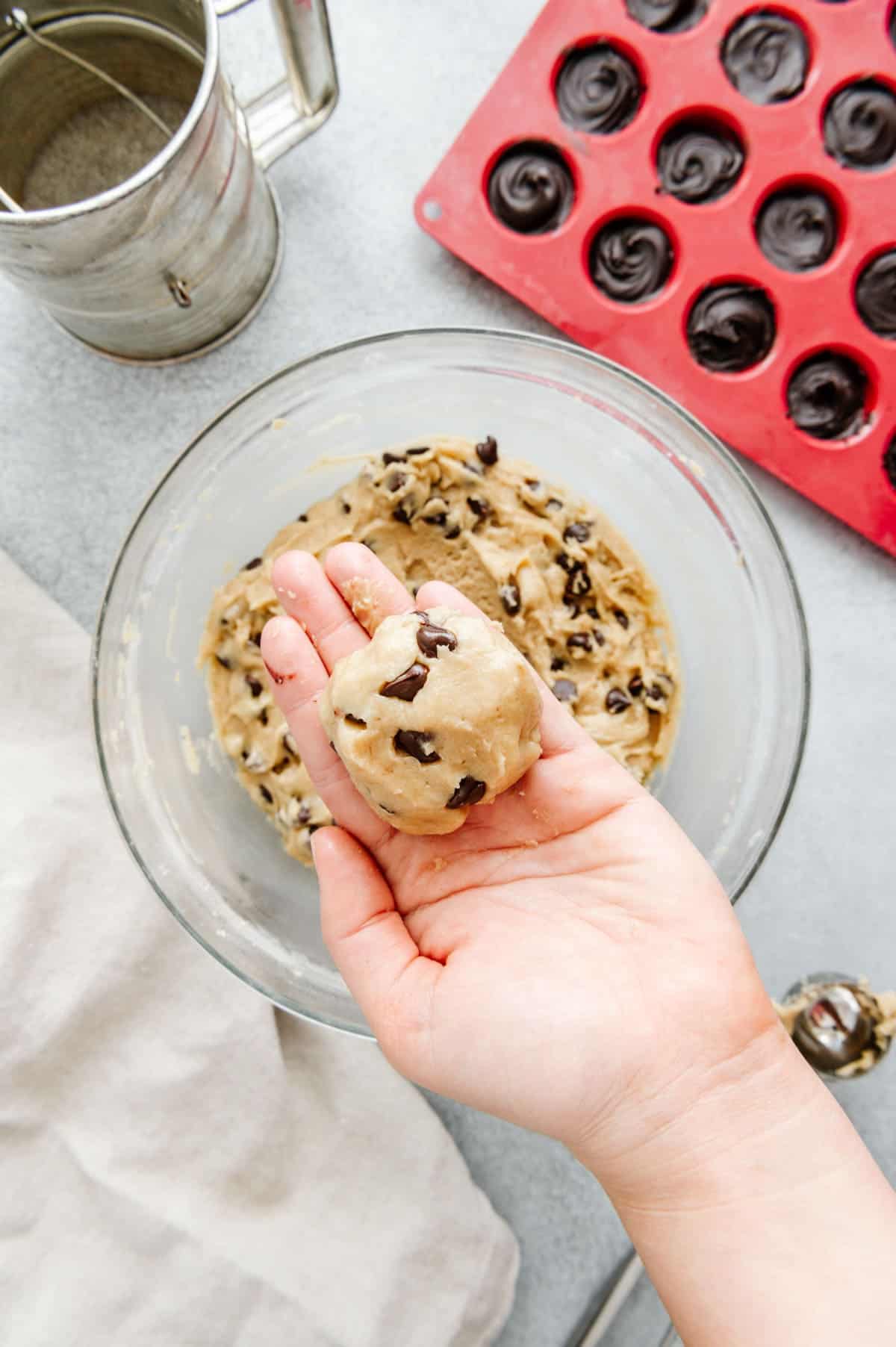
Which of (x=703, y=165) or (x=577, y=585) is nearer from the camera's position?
(x=577, y=585)

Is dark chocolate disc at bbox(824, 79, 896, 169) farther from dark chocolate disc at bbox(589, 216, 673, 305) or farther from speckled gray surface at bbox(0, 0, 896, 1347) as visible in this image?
speckled gray surface at bbox(0, 0, 896, 1347)

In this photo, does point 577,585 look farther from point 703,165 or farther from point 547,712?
point 703,165

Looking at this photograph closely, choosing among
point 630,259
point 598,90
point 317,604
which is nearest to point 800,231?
point 630,259

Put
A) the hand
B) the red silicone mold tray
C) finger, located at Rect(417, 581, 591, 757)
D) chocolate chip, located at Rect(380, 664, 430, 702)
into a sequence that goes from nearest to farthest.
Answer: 1. the hand
2. chocolate chip, located at Rect(380, 664, 430, 702)
3. finger, located at Rect(417, 581, 591, 757)
4. the red silicone mold tray

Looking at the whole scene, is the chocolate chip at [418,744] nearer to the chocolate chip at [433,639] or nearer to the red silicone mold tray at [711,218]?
the chocolate chip at [433,639]

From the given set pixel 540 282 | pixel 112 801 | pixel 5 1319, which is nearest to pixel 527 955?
pixel 112 801

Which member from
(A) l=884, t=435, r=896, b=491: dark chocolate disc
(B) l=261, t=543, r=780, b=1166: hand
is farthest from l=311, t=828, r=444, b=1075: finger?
(A) l=884, t=435, r=896, b=491: dark chocolate disc
